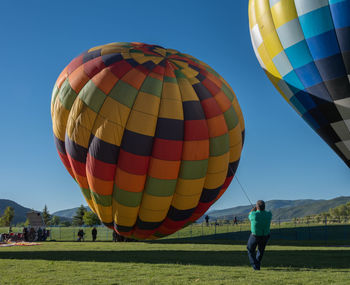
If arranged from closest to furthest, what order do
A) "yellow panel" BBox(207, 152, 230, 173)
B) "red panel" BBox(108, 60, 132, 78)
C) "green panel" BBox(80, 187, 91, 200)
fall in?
"red panel" BBox(108, 60, 132, 78) → "yellow panel" BBox(207, 152, 230, 173) → "green panel" BBox(80, 187, 91, 200)

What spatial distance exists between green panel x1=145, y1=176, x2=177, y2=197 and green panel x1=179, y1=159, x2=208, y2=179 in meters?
0.43

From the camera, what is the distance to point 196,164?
1224cm

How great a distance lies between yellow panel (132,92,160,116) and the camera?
11.8 metres

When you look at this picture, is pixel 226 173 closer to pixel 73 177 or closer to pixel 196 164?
pixel 196 164

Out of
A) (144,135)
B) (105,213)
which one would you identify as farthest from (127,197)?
(144,135)

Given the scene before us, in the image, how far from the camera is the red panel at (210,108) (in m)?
12.7

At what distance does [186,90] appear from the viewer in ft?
40.9

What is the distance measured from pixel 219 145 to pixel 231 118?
136cm

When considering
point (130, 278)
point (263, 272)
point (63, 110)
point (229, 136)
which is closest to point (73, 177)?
point (63, 110)

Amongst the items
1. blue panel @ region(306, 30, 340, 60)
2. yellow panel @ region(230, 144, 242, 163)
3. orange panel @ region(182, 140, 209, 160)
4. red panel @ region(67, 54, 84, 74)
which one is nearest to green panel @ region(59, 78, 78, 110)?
red panel @ region(67, 54, 84, 74)

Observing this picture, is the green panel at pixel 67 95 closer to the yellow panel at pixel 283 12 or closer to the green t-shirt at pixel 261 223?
the yellow panel at pixel 283 12

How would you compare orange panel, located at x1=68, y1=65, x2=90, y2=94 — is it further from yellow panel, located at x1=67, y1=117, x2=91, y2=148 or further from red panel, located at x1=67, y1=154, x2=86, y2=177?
red panel, located at x1=67, y1=154, x2=86, y2=177

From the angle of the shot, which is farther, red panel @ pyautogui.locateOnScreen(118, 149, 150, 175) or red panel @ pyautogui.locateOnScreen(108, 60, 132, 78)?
red panel @ pyautogui.locateOnScreen(108, 60, 132, 78)

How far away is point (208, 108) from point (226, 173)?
8.63 feet
